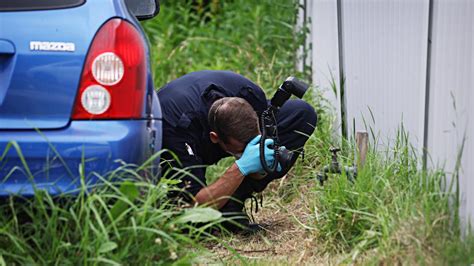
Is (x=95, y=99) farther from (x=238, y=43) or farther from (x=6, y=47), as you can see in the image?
(x=238, y=43)

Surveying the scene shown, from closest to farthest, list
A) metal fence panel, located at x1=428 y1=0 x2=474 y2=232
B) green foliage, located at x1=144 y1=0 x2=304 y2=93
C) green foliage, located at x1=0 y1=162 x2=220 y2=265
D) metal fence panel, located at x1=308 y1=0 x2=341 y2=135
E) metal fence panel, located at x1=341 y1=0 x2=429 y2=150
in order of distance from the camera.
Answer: green foliage, located at x1=0 y1=162 x2=220 y2=265, metal fence panel, located at x1=428 y1=0 x2=474 y2=232, metal fence panel, located at x1=341 y1=0 x2=429 y2=150, metal fence panel, located at x1=308 y1=0 x2=341 y2=135, green foliage, located at x1=144 y1=0 x2=304 y2=93

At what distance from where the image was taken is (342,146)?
240 inches

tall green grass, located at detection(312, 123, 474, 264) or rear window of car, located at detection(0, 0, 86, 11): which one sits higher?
rear window of car, located at detection(0, 0, 86, 11)

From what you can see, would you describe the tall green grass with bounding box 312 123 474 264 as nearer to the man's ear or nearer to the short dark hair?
the short dark hair

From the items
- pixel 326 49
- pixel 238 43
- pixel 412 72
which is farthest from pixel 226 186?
pixel 238 43

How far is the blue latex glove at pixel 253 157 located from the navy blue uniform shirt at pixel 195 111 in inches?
9.4

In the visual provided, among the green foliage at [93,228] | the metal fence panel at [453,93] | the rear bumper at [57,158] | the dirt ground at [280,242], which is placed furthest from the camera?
the dirt ground at [280,242]

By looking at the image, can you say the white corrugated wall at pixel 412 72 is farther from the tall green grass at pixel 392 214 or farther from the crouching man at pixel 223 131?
the crouching man at pixel 223 131

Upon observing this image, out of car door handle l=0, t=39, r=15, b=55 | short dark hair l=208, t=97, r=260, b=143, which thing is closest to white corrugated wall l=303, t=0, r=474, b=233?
short dark hair l=208, t=97, r=260, b=143

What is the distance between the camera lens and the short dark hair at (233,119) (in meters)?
5.18

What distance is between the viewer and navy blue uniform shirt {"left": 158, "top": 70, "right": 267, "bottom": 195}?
5.30 m

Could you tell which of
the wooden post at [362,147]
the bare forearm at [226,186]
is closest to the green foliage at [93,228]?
the bare forearm at [226,186]

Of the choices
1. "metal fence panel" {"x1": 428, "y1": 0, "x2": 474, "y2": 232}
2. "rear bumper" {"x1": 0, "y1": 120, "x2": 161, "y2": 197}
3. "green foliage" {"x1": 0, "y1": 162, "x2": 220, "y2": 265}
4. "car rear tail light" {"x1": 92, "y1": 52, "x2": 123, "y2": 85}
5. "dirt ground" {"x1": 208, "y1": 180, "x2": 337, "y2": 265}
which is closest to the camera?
"green foliage" {"x1": 0, "y1": 162, "x2": 220, "y2": 265}

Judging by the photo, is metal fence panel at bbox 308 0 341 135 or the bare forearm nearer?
the bare forearm
